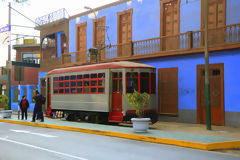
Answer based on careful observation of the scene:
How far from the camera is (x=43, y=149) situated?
31.3ft

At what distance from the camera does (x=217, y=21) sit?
17.6m

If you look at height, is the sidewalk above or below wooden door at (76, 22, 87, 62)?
below

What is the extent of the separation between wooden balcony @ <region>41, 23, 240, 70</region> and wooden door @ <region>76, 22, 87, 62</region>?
1.61 feet

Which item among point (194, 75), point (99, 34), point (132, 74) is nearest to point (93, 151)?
point (132, 74)

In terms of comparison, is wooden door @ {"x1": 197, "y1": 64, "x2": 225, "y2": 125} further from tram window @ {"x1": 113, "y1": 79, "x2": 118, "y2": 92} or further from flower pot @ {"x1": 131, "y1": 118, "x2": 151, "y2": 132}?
flower pot @ {"x1": 131, "y1": 118, "x2": 151, "y2": 132}

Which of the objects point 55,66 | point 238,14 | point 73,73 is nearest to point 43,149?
point 73,73

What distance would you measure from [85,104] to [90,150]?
9.15 meters

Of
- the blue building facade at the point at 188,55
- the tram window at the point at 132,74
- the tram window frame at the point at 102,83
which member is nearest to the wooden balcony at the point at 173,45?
the blue building facade at the point at 188,55

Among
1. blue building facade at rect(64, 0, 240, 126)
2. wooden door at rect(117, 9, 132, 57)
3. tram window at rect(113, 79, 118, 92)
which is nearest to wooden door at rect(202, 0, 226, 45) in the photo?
blue building facade at rect(64, 0, 240, 126)

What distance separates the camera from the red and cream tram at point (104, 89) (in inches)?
646

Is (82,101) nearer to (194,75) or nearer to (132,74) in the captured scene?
(132,74)

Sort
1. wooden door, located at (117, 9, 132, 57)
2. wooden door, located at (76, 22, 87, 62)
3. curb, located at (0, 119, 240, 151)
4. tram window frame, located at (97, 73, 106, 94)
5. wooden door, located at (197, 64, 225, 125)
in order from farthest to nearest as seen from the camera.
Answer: wooden door, located at (76, 22, 87, 62) → wooden door, located at (117, 9, 132, 57) → tram window frame, located at (97, 73, 106, 94) → wooden door, located at (197, 64, 225, 125) → curb, located at (0, 119, 240, 151)

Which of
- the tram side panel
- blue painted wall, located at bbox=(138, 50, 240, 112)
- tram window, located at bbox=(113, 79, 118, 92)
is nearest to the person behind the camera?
blue painted wall, located at bbox=(138, 50, 240, 112)

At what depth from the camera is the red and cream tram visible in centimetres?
1641
